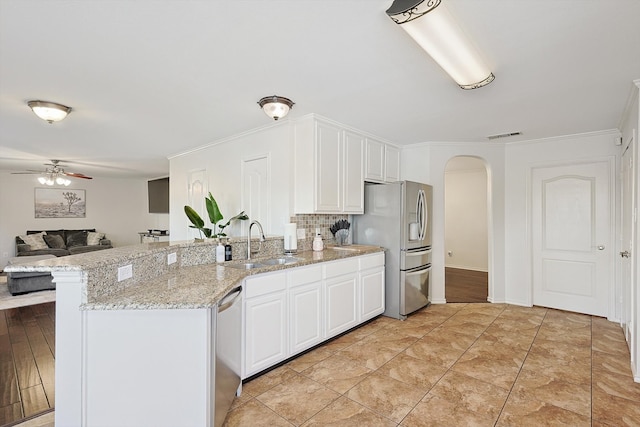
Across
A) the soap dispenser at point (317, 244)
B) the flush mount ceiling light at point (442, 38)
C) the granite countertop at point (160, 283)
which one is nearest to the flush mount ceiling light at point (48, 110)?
the granite countertop at point (160, 283)

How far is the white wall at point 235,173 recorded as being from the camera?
3598 millimetres

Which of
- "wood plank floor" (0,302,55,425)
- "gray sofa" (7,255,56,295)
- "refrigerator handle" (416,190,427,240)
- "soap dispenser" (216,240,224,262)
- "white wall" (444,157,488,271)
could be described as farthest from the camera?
"white wall" (444,157,488,271)

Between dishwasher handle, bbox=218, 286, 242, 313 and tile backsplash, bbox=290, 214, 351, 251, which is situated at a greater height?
tile backsplash, bbox=290, 214, 351, 251

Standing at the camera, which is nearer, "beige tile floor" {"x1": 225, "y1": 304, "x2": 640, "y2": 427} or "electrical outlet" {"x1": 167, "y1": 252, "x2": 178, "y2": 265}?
"beige tile floor" {"x1": 225, "y1": 304, "x2": 640, "y2": 427}

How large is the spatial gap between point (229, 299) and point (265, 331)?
0.64m

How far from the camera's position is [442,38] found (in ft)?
5.75

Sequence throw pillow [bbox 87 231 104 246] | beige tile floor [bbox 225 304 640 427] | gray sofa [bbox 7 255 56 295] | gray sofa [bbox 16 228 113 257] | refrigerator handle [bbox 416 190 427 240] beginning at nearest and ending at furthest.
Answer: beige tile floor [bbox 225 304 640 427], refrigerator handle [bbox 416 190 427 240], gray sofa [bbox 7 255 56 295], gray sofa [bbox 16 228 113 257], throw pillow [bbox 87 231 104 246]

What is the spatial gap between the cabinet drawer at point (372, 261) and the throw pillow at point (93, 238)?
769 centimetres

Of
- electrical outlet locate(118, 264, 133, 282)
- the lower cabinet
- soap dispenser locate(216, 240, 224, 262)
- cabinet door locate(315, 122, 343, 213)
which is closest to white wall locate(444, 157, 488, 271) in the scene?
cabinet door locate(315, 122, 343, 213)

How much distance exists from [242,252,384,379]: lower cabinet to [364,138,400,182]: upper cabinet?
3.69 ft

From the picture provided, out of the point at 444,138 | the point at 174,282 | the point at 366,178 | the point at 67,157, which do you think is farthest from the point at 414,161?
the point at 67,157

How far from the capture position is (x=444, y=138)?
14.3ft

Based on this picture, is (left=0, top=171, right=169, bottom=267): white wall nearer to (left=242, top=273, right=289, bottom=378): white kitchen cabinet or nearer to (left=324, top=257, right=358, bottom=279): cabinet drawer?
(left=324, top=257, right=358, bottom=279): cabinet drawer

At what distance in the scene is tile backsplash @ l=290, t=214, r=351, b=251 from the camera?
369 cm
